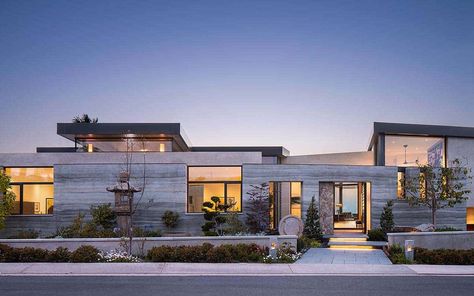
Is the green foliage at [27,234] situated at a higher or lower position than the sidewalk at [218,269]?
higher

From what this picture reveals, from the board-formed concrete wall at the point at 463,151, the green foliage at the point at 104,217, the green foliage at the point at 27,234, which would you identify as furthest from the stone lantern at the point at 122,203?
the board-formed concrete wall at the point at 463,151

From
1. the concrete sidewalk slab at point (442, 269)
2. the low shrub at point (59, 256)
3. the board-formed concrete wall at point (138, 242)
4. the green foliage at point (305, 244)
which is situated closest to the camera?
the concrete sidewalk slab at point (442, 269)

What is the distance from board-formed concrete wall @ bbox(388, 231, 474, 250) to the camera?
23469 mm

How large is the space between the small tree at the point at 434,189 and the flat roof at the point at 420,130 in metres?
3.09

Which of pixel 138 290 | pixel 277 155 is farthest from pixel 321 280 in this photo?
pixel 277 155

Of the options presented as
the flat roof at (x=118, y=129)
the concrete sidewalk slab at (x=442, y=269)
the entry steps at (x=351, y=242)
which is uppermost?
the flat roof at (x=118, y=129)

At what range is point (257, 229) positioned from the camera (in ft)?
97.9

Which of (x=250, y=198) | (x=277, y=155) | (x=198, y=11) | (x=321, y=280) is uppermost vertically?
(x=198, y=11)

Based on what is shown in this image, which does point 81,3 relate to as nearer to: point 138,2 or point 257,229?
point 138,2

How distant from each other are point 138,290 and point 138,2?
50.8 feet

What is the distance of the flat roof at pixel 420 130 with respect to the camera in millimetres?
34281

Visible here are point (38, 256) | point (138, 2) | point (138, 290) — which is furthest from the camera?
point (138, 2)

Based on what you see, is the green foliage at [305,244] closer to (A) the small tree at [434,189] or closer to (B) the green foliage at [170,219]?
(A) the small tree at [434,189]

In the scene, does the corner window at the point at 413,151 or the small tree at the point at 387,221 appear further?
the corner window at the point at 413,151
